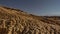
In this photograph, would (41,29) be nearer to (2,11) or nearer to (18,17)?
(18,17)

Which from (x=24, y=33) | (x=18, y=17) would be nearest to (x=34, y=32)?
(x=24, y=33)

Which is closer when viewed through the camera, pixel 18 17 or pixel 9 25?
pixel 9 25

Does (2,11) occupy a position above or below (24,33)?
above

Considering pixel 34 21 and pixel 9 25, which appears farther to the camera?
pixel 34 21

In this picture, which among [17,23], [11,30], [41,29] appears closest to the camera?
[11,30]

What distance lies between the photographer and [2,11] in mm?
11492

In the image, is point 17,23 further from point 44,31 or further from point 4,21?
point 44,31

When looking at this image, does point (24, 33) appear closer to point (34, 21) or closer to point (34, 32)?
point (34, 32)

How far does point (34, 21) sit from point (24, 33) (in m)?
1.79

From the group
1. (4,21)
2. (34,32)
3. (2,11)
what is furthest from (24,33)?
(2,11)

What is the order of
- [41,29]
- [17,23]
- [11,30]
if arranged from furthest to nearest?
[41,29]
[17,23]
[11,30]

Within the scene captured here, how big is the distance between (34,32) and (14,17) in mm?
1569

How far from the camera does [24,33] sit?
1064 centimetres

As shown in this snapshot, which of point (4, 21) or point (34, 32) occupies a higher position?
point (4, 21)
